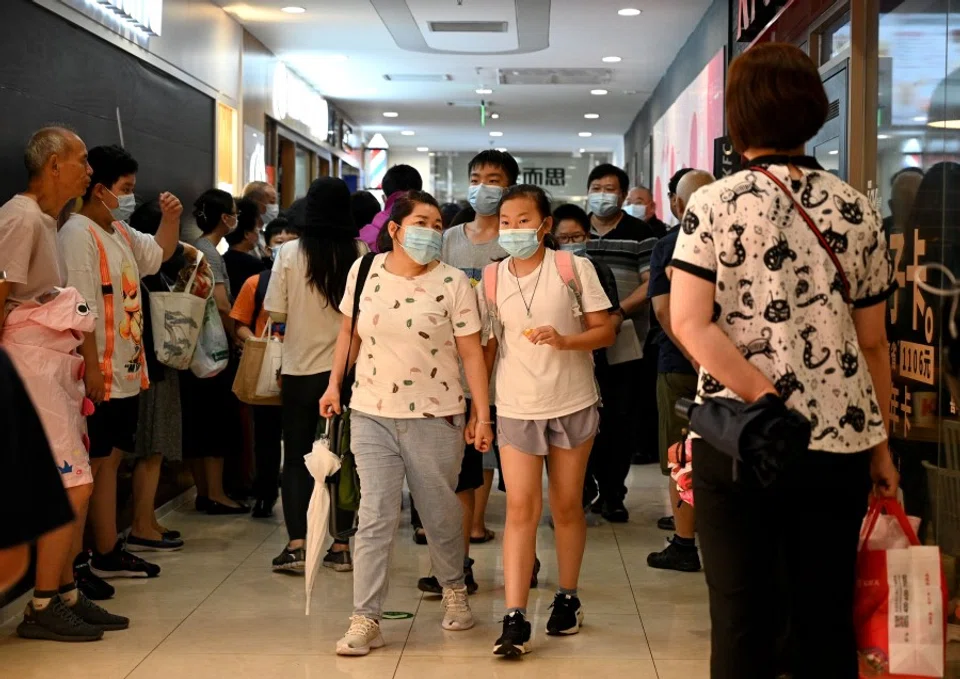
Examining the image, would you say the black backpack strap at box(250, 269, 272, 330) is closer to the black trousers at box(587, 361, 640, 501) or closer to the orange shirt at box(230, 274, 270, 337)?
the orange shirt at box(230, 274, 270, 337)

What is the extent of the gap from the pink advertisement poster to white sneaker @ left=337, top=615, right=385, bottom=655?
5.15m

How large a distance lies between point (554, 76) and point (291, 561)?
26.4 ft

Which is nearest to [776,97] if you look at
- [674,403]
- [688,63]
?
[674,403]

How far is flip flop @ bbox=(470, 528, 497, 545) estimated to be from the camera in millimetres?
5125

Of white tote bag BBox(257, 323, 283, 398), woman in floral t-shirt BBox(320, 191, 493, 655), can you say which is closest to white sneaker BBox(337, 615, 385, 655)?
woman in floral t-shirt BBox(320, 191, 493, 655)

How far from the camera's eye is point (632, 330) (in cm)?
520

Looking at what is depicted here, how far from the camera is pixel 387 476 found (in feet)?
12.0

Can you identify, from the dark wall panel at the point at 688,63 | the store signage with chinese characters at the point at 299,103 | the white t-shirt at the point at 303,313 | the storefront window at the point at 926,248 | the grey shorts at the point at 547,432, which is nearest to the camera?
the storefront window at the point at 926,248

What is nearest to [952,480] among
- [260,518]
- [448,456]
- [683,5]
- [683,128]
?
[448,456]

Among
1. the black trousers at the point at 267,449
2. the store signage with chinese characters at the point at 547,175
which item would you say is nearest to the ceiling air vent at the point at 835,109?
the black trousers at the point at 267,449

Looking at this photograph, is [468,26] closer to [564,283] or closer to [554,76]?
[554,76]

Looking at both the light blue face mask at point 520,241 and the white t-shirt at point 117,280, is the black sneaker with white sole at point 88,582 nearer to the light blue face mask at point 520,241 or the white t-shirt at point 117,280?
the white t-shirt at point 117,280

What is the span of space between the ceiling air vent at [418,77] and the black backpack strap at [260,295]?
6.90 metres

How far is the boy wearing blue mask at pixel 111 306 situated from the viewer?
13.6 ft
